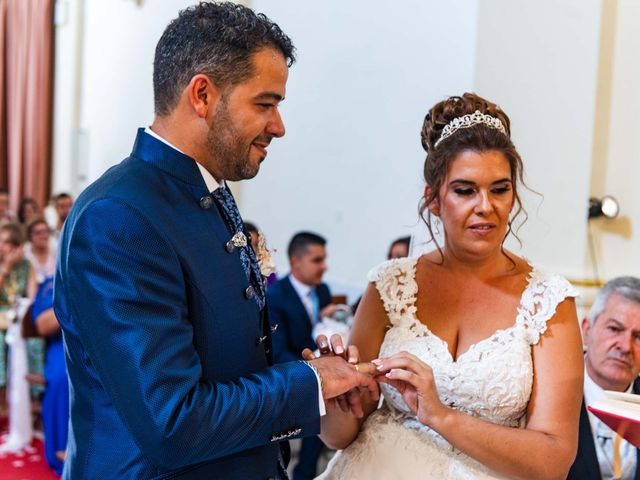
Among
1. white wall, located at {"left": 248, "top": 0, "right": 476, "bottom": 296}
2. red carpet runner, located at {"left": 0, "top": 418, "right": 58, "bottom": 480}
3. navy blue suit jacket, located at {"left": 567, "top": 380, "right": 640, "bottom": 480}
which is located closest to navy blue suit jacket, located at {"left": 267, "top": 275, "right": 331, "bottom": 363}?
white wall, located at {"left": 248, "top": 0, "right": 476, "bottom": 296}

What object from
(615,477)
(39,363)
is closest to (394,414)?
(615,477)

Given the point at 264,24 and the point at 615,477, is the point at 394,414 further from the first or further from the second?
the point at 264,24

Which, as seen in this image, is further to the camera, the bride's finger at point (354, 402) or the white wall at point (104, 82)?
the white wall at point (104, 82)

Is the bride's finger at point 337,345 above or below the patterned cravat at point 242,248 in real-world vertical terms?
below

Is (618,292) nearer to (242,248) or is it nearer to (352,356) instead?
(352,356)

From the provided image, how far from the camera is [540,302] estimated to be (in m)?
2.13

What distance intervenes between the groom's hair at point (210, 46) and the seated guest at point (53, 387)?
3898mm

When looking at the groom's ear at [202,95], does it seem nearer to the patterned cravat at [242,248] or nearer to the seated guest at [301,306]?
the patterned cravat at [242,248]

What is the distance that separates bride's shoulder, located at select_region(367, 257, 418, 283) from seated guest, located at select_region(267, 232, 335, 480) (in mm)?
2412

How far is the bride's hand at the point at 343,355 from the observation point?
1957 mm

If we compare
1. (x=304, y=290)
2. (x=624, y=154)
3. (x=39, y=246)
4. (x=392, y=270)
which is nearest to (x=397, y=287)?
(x=392, y=270)

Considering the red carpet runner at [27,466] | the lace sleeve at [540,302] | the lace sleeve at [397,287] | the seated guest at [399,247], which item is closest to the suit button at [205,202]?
the lace sleeve at [397,287]

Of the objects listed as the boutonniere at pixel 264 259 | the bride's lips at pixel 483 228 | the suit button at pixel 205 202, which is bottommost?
the boutonniere at pixel 264 259

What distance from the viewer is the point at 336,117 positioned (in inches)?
263
